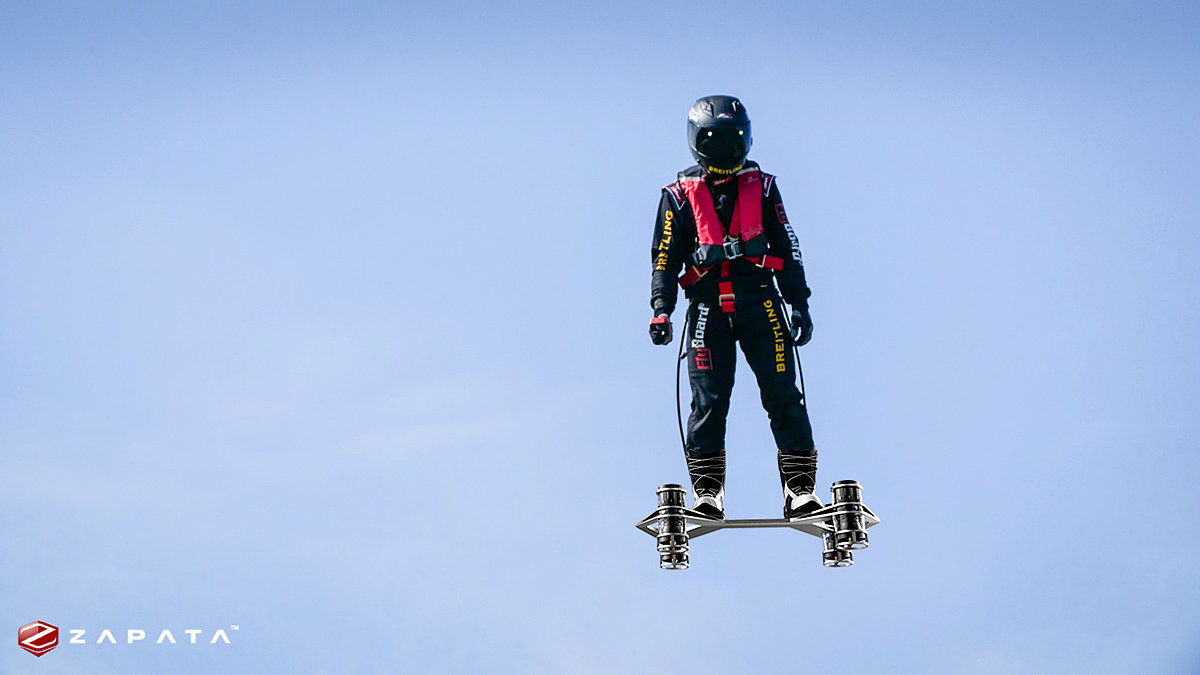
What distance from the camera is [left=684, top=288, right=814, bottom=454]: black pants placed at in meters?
11.7

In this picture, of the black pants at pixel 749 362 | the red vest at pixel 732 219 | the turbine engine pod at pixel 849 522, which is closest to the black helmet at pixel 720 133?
the red vest at pixel 732 219

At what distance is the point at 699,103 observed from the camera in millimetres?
11883

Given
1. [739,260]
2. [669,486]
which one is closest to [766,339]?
[739,260]

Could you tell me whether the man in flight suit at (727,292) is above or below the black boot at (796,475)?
above

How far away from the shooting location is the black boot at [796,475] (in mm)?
11633

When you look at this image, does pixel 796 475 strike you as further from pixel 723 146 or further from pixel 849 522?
pixel 723 146

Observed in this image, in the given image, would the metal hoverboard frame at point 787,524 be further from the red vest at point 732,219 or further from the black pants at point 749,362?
the red vest at point 732,219

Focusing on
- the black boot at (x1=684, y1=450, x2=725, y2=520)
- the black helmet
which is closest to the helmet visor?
the black helmet

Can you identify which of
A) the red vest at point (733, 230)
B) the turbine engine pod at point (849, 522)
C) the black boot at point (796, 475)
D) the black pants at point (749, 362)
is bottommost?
the turbine engine pod at point (849, 522)

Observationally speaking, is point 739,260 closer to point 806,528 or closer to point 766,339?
point 766,339

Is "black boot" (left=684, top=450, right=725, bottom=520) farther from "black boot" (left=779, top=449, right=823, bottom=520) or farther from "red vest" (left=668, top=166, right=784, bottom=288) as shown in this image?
"red vest" (left=668, top=166, right=784, bottom=288)

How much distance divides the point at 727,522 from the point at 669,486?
2.07 feet

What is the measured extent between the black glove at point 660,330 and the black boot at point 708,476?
1.06 m

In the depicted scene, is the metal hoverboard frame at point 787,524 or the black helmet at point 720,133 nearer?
the metal hoverboard frame at point 787,524
